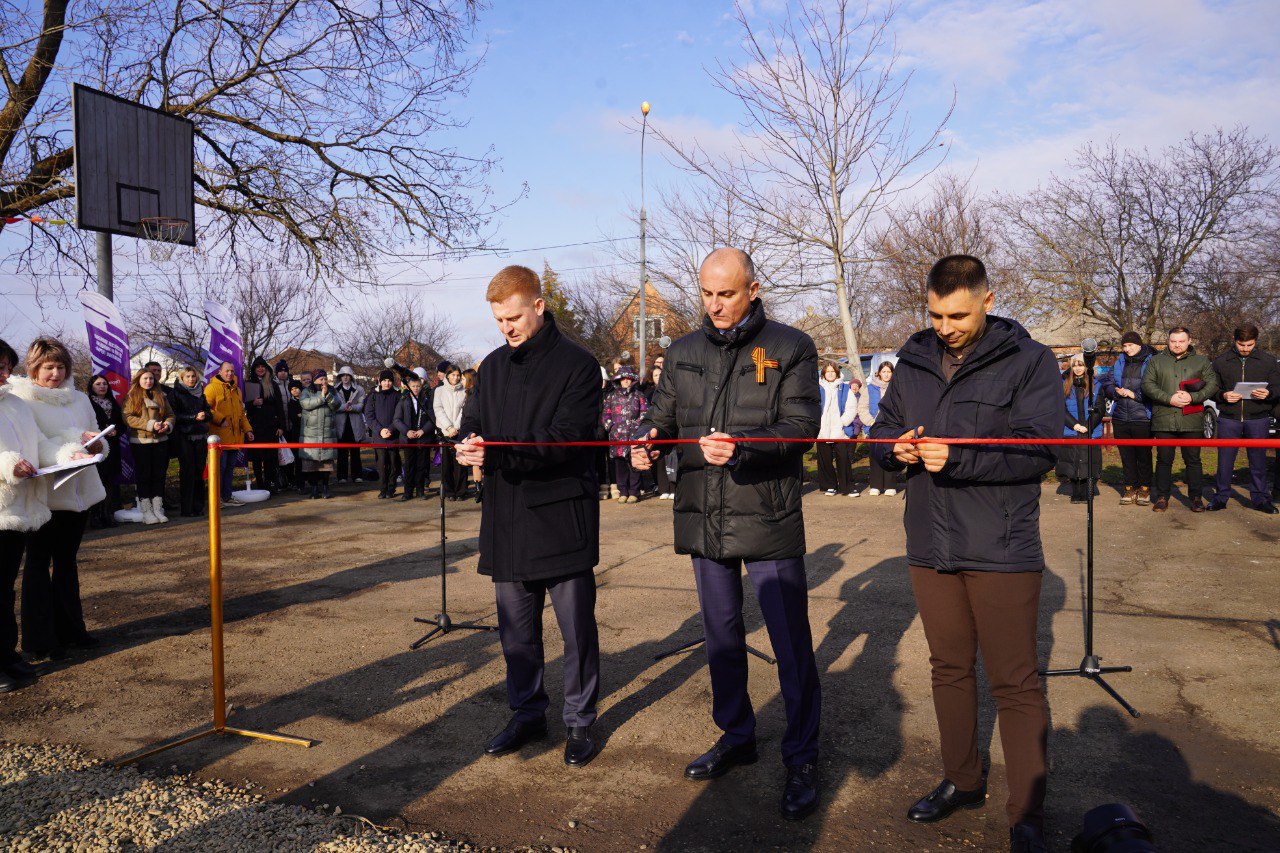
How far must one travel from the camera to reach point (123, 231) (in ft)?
36.9

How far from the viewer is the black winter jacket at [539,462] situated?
12.6ft

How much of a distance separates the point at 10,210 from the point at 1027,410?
14.5 metres

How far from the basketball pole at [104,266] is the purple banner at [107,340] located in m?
0.14

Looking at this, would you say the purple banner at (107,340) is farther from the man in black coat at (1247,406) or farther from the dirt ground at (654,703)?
the man in black coat at (1247,406)

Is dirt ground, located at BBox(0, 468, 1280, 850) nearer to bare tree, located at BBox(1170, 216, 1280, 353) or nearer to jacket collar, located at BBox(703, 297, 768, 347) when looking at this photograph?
jacket collar, located at BBox(703, 297, 768, 347)

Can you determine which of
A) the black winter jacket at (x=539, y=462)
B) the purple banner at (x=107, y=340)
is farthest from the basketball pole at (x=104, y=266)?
the black winter jacket at (x=539, y=462)

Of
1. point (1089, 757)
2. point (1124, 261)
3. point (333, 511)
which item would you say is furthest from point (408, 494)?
point (1124, 261)

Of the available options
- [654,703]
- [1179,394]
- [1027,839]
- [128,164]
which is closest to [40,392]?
[654,703]

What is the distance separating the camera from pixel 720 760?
3.62m

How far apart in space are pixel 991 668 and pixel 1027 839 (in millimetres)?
563

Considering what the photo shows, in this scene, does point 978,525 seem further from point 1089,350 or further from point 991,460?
point 1089,350

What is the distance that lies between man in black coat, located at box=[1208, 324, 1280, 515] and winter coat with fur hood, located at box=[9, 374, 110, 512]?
11439mm

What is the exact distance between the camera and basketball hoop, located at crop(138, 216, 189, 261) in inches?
456

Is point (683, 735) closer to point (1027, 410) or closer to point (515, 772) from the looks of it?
point (515, 772)
